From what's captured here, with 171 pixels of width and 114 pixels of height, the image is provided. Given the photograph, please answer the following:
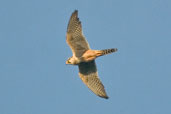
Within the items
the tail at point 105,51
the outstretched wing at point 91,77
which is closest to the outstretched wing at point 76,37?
the tail at point 105,51

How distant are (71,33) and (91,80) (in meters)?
2.86

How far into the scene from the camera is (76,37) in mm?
28828

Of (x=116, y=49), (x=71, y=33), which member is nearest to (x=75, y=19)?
(x=71, y=33)

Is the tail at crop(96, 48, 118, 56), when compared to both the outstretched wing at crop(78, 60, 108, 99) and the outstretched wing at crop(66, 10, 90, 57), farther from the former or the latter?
the outstretched wing at crop(78, 60, 108, 99)

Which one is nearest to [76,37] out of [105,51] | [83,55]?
[83,55]

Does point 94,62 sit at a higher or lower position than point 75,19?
lower

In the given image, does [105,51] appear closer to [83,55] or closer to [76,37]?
[83,55]

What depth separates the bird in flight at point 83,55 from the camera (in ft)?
93.9

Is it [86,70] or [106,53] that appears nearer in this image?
[106,53]

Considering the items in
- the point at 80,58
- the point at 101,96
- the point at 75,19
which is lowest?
the point at 101,96

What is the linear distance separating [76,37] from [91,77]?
246 centimetres

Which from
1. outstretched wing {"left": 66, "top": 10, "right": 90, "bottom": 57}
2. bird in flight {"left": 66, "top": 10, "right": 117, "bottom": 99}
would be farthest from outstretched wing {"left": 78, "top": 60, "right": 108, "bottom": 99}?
outstretched wing {"left": 66, "top": 10, "right": 90, "bottom": 57}

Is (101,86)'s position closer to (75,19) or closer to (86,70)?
(86,70)

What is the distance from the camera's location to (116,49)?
27.8 m
